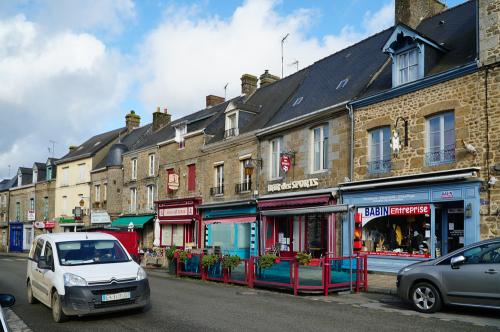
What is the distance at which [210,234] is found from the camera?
25516 mm

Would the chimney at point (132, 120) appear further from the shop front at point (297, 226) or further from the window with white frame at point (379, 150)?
the window with white frame at point (379, 150)

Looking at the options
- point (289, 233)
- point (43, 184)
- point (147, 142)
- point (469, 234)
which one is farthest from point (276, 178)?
point (43, 184)

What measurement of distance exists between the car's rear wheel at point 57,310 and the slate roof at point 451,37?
39.0 ft

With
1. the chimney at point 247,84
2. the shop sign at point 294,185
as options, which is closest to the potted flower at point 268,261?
the shop sign at point 294,185

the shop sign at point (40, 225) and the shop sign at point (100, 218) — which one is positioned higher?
the shop sign at point (100, 218)

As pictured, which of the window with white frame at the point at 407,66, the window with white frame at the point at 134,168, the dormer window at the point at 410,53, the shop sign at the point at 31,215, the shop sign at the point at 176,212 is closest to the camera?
the dormer window at the point at 410,53

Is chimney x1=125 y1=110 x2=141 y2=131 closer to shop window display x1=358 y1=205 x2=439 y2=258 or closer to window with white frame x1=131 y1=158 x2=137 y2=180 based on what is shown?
window with white frame x1=131 y1=158 x2=137 y2=180

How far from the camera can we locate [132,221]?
32188 mm

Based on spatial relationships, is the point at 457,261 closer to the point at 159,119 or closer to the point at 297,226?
the point at 297,226

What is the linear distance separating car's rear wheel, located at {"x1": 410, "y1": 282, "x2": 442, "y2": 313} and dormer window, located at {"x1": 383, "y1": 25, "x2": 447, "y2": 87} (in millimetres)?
7769

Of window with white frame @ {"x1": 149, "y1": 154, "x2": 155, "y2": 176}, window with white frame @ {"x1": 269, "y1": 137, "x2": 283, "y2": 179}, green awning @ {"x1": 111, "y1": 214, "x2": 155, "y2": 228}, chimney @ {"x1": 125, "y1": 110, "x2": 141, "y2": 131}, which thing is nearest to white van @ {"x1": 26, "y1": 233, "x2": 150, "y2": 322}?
window with white frame @ {"x1": 269, "y1": 137, "x2": 283, "y2": 179}

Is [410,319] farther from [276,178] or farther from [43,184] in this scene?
[43,184]

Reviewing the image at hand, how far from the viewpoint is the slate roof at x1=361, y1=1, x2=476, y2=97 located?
1498 centimetres

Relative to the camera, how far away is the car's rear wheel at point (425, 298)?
9.55 m
